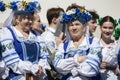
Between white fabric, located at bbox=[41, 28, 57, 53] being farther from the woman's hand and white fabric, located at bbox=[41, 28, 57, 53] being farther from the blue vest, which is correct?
the woman's hand

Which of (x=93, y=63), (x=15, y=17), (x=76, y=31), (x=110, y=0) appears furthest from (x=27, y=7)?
(x=110, y=0)

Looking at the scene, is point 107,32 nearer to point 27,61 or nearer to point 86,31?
point 86,31

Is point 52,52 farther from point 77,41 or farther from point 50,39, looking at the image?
point 77,41

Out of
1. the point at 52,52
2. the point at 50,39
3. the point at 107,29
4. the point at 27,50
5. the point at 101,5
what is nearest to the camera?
the point at 27,50

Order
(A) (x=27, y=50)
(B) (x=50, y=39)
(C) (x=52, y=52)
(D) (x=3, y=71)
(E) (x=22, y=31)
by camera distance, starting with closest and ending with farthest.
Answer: (D) (x=3, y=71) → (A) (x=27, y=50) → (E) (x=22, y=31) → (C) (x=52, y=52) → (B) (x=50, y=39)

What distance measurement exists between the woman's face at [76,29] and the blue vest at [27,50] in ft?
1.54

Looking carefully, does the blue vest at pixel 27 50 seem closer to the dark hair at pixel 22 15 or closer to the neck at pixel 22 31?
the neck at pixel 22 31

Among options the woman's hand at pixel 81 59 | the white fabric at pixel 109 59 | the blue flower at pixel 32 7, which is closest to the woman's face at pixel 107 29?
the white fabric at pixel 109 59

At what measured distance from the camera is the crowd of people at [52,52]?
17.9ft

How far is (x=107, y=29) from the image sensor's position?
6.46 meters

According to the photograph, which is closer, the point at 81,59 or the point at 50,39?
the point at 81,59

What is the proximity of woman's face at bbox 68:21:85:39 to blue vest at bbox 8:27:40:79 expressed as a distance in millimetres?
469

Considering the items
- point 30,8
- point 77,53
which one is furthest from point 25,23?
point 77,53

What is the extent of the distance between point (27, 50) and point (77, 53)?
60 cm
